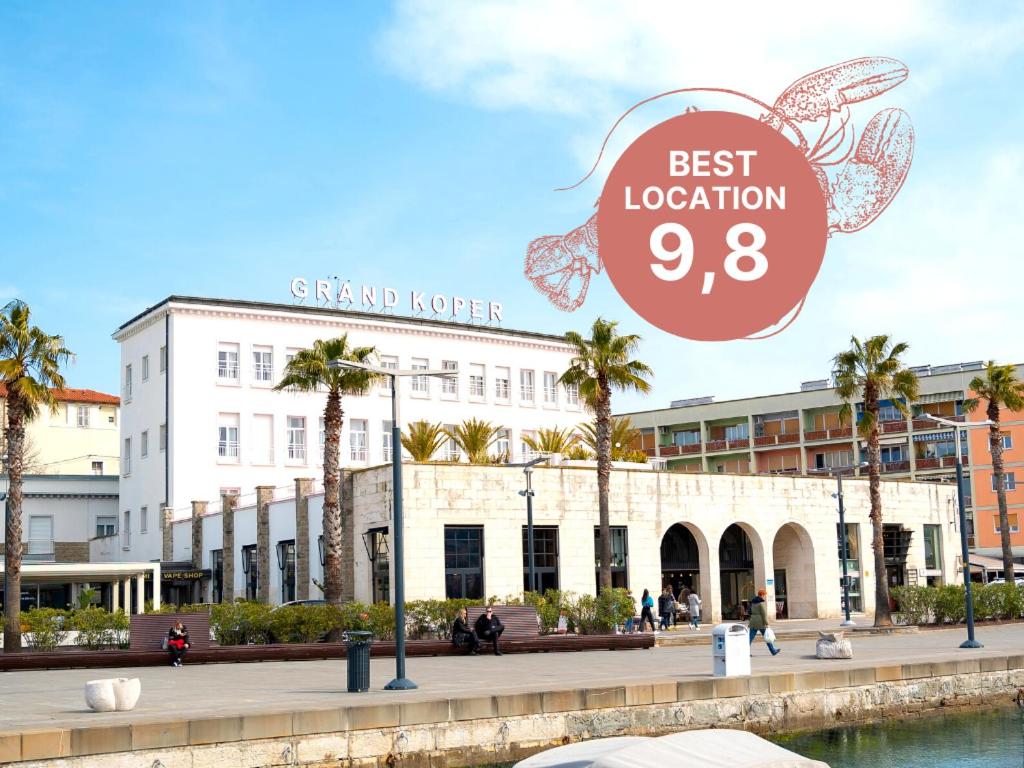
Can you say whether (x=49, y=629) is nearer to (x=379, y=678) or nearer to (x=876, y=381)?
(x=379, y=678)

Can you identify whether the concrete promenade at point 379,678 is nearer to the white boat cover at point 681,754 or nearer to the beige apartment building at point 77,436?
the white boat cover at point 681,754

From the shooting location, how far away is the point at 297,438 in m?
64.2

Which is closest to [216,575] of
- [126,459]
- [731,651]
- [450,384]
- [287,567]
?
[287,567]

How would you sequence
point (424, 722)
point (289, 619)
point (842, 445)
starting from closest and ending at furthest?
point (424, 722) < point (289, 619) < point (842, 445)

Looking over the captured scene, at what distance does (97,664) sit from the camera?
96.4 ft

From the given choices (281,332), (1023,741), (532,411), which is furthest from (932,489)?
(1023,741)

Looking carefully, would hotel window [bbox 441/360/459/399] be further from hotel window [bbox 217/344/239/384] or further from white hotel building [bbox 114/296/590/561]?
hotel window [bbox 217/344/239/384]

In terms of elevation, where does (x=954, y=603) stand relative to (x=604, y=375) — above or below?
below

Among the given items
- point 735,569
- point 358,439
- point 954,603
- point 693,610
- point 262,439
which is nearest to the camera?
point 954,603

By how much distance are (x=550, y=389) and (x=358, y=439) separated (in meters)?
13.2

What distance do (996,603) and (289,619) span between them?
26.9 metres

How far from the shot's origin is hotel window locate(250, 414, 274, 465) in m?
62.8

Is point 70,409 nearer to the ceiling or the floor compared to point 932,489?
nearer to the ceiling

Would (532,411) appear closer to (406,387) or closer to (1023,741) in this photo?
(406,387)
